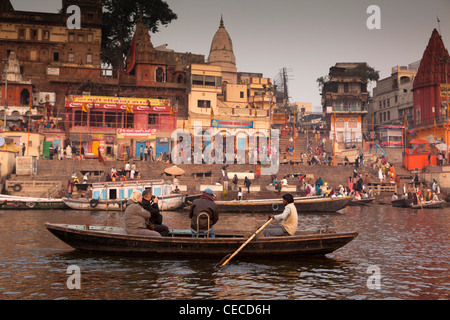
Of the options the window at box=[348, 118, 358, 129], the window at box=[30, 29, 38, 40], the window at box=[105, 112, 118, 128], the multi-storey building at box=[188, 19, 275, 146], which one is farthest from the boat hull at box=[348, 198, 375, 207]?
the window at box=[30, 29, 38, 40]

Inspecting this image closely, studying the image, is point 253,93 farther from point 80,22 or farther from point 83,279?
point 83,279

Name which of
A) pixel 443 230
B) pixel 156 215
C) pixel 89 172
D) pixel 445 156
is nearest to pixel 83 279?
pixel 156 215

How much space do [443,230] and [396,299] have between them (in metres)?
13.2

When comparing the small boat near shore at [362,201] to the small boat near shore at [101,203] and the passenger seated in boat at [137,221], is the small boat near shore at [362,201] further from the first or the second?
the passenger seated in boat at [137,221]

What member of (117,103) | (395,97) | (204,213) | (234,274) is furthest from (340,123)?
(234,274)

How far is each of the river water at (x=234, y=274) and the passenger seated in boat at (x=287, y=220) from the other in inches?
32.7

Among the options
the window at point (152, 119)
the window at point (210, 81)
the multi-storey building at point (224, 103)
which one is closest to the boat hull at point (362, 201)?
the multi-storey building at point (224, 103)

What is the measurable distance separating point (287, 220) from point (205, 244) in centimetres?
244

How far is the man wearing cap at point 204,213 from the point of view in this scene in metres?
13.5

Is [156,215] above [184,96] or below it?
below

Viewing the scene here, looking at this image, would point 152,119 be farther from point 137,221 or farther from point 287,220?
point 287,220

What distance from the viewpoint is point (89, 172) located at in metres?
39.1

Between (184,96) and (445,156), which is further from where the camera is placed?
(184,96)

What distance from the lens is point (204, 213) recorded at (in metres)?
13.6
